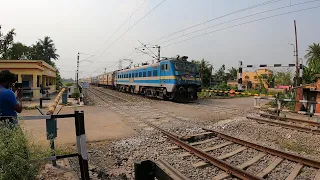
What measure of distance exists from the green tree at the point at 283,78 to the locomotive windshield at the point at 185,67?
3222 centimetres

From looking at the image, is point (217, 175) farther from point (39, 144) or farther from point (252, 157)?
point (39, 144)

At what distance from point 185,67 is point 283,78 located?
35.7 m

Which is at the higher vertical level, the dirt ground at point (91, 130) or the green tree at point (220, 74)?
the green tree at point (220, 74)

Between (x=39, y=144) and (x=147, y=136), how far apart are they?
4465 mm

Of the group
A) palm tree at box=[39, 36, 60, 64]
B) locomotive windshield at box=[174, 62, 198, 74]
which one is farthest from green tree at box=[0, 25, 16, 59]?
locomotive windshield at box=[174, 62, 198, 74]

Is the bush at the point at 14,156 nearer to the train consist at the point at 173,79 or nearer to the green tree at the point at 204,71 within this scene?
the train consist at the point at 173,79

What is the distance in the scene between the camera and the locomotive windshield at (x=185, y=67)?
16723 mm

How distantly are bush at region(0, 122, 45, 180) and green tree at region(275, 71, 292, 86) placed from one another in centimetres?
4710

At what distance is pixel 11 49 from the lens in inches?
1743

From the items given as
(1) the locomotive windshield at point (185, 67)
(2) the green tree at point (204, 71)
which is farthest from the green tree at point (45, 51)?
(1) the locomotive windshield at point (185, 67)

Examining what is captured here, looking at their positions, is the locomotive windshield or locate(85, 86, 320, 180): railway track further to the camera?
the locomotive windshield

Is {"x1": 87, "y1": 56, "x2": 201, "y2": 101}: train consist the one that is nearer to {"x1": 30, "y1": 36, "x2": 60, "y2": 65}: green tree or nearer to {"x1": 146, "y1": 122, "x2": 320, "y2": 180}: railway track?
{"x1": 146, "y1": 122, "x2": 320, "y2": 180}: railway track

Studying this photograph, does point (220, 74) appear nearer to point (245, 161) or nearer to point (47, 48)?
point (47, 48)

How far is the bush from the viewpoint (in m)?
2.52
